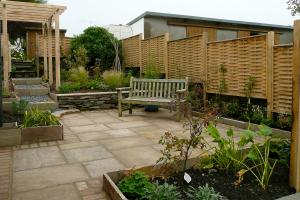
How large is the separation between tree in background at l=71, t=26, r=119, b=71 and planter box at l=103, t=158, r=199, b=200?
33.0ft

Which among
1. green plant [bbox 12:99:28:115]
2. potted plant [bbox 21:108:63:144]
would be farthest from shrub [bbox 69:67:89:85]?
potted plant [bbox 21:108:63:144]

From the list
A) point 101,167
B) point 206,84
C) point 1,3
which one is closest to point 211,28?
point 206,84

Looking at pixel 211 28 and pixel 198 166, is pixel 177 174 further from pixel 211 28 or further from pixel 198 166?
pixel 211 28

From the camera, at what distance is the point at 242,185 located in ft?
10.0

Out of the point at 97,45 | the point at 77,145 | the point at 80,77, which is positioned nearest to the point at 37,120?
the point at 77,145

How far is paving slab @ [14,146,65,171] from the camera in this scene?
3916 mm

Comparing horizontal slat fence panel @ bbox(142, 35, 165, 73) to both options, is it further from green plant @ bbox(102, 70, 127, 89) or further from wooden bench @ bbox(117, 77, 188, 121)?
wooden bench @ bbox(117, 77, 188, 121)

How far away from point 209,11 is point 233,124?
79.3 feet

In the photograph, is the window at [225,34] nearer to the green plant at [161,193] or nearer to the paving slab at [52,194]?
the paving slab at [52,194]

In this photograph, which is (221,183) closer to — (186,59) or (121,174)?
(121,174)

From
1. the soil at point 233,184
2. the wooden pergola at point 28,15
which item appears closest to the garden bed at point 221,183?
the soil at point 233,184

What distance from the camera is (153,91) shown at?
7797mm

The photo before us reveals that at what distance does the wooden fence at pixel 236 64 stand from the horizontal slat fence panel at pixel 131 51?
5.79 feet

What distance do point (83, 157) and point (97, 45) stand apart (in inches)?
363
